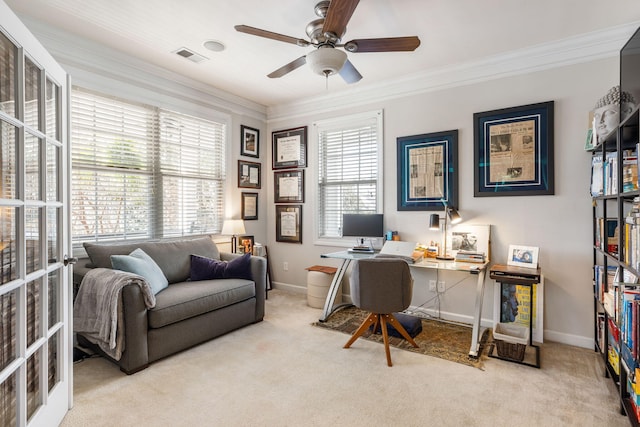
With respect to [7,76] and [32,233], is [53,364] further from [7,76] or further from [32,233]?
[7,76]

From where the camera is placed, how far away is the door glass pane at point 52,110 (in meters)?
1.76

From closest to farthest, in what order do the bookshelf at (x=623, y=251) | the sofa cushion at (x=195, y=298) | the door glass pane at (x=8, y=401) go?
the door glass pane at (x=8, y=401) < the bookshelf at (x=623, y=251) < the sofa cushion at (x=195, y=298)

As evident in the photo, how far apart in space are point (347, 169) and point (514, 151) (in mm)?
1826

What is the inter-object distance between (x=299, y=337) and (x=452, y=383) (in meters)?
1.33

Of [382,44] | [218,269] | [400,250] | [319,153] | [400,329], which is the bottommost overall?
[400,329]

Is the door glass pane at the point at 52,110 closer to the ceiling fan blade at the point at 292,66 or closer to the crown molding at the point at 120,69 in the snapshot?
the crown molding at the point at 120,69

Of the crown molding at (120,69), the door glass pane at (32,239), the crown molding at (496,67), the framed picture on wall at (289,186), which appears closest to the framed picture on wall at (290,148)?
the framed picture on wall at (289,186)

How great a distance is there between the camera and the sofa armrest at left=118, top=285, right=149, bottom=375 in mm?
2357

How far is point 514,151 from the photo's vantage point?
3.12m

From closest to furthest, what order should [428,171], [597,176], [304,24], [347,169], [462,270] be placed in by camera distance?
[597,176] < [304,24] < [462,270] < [428,171] < [347,169]

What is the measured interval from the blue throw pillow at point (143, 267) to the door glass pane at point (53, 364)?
868 millimetres

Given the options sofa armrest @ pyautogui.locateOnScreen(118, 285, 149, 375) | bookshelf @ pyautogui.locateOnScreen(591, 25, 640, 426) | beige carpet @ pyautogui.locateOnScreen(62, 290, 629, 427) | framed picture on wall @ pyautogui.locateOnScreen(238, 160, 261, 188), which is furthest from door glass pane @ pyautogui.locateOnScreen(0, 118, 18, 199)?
framed picture on wall @ pyautogui.locateOnScreen(238, 160, 261, 188)

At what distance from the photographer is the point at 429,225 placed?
139 inches

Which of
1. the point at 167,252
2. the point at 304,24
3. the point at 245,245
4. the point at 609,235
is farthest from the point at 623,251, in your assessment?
the point at 245,245
